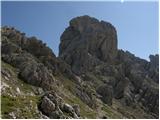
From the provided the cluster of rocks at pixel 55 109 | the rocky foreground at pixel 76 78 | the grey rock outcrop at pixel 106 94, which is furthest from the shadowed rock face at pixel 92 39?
the cluster of rocks at pixel 55 109

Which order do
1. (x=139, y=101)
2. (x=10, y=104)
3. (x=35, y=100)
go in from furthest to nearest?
(x=139, y=101) → (x=35, y=100) → (x=10, y=104)

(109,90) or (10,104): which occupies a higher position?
(10,104)

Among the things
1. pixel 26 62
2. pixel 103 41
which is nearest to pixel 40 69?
pixel 26 62

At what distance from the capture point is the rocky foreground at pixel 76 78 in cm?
5856

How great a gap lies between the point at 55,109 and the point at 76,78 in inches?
2400

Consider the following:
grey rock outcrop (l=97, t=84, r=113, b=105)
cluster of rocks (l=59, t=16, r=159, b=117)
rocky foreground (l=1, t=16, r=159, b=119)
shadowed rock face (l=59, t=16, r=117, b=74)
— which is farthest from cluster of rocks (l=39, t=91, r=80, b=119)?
shadowed rock face (l=59, t=16, r=117, b=74)

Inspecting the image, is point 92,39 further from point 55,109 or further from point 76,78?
point 55,109

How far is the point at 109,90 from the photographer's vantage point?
126750 millimetres

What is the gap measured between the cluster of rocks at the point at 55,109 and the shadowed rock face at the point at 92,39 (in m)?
105

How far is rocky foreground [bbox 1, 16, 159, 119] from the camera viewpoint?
192ft

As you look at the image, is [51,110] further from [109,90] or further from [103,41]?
[103,41]

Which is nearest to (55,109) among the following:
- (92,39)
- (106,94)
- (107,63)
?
(106,94)

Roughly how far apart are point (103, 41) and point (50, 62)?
2733 inches

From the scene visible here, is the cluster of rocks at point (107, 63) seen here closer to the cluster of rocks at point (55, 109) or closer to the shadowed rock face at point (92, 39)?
the shadowed rock face at point (92, 39)
